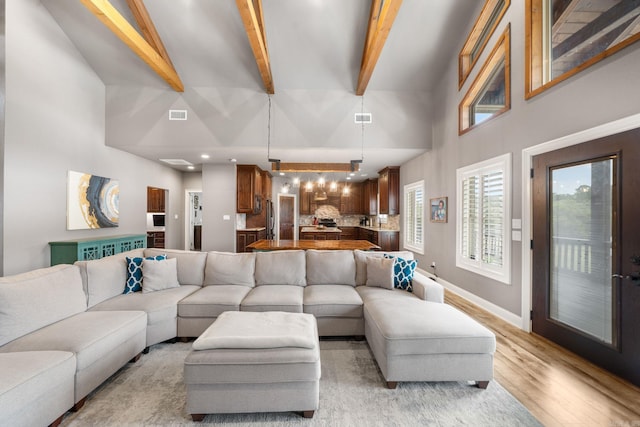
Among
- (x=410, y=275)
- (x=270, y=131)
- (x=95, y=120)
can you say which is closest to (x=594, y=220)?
(x=410, y=275)

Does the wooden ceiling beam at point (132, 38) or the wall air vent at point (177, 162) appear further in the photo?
the wall air vent at point (177, 162)

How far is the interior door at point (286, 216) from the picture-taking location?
9.45m

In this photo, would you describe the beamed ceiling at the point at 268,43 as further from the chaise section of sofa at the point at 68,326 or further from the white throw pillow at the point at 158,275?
the chaise section of sofa at the point at 68,326

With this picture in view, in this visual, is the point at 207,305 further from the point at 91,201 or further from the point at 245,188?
the point at 245,188

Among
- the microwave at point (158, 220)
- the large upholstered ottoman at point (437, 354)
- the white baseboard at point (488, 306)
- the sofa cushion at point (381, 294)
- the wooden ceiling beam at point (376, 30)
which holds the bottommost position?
the white baseboard at point (488, 306)

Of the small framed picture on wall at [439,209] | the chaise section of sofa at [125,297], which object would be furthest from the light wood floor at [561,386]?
the chaise section of sofa at [125,297]

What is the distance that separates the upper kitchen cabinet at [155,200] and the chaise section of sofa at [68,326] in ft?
20.0

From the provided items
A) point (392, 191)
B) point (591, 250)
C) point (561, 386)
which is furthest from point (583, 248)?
point (392, 191)

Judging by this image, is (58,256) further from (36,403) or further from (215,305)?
(36,403)

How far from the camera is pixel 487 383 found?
78.0 inches

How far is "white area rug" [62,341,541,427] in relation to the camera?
1700mm

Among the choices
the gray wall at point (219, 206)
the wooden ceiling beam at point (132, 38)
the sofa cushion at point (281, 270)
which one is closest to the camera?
the wooden ceiling beam at point (132, 38)

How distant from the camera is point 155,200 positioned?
26.0ft

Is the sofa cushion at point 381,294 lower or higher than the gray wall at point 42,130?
lower
